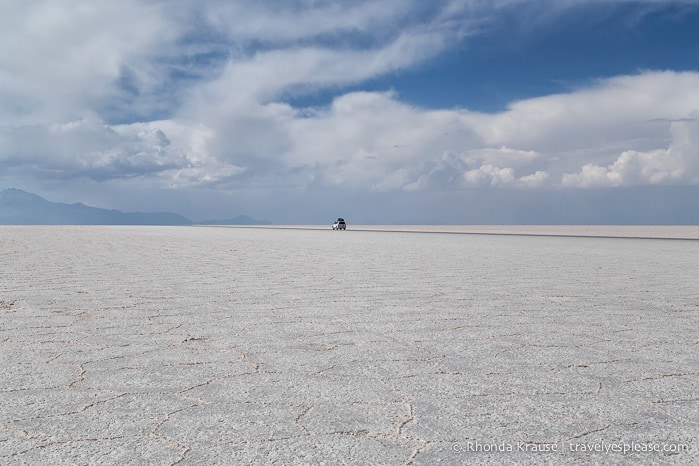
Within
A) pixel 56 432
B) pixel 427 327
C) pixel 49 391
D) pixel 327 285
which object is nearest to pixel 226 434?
pixel 56 432

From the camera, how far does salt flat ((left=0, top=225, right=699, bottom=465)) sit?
7.24ft

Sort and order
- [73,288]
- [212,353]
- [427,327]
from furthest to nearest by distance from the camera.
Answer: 1. [73,288]
2. [427,327]
3. [212,353]

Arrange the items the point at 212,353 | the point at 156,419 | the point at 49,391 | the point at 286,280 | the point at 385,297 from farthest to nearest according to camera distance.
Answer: the point at 286,280
the point at 385,297
the point at 212,353
the point at 49,391
the point at 156,419

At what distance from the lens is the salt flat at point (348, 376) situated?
2.21m

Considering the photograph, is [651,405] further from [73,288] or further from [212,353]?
[73,288]

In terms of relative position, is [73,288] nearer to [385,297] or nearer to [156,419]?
[385,297]

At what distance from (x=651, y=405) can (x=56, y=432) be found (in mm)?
2530

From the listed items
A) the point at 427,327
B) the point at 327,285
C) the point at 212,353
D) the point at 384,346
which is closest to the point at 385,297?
the point at 327,285

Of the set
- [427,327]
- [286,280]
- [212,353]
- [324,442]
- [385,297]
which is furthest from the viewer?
[286,280]

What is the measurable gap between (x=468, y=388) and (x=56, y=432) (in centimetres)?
183

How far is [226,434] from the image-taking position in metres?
2.31

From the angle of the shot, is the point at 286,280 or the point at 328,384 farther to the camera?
the point at 286,280

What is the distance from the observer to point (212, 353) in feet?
12.1

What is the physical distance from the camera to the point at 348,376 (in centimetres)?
315
